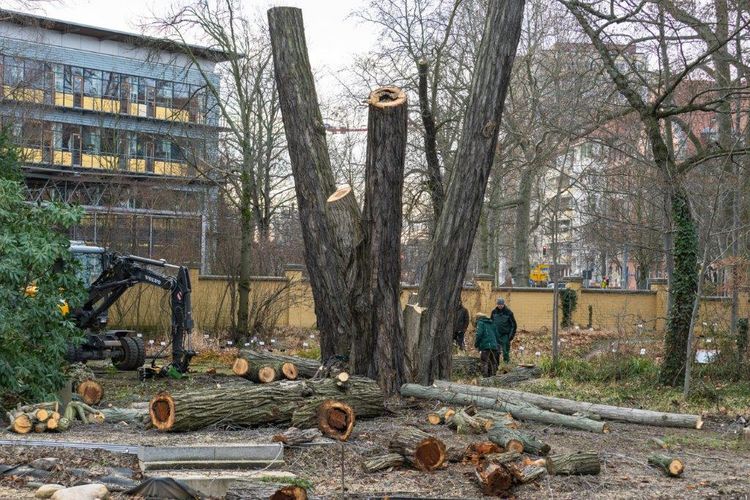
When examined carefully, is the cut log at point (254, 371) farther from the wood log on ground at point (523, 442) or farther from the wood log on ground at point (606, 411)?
the wood log on ground at point (523, 442)

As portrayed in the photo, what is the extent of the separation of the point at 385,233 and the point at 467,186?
223 cm

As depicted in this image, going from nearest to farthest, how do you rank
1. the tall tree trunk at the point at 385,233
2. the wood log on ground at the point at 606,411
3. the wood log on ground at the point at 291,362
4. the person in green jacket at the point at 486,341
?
1. the wood log on ground at the point at 606,411
2. the tall tree trunk at the point at 385,233
3. the wood log on ground at the point at 291,362
4. the person in green jacket at the point at 486,341

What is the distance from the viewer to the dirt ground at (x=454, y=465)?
352 inches

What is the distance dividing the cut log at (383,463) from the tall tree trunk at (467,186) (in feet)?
19.0

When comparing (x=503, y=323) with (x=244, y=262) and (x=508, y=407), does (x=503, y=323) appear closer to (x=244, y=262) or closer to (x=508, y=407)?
(x=508, y=407)

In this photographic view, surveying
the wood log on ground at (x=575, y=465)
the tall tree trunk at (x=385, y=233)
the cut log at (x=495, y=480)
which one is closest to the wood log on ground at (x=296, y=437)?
the cut log at (x=495, y=480)

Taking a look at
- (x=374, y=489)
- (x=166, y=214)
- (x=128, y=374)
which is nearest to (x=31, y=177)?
(x=166, y=214)

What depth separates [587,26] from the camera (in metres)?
17.8

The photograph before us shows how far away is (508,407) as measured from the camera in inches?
525

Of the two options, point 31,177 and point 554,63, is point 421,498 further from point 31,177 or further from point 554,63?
point 31,177

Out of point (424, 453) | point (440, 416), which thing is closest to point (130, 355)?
point (440, 416)

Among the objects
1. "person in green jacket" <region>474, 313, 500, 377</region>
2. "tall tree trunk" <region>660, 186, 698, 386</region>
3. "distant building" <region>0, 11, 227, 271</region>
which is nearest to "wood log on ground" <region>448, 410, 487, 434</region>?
"tall tree trunk" <region>660, 186, 698, 386</region>

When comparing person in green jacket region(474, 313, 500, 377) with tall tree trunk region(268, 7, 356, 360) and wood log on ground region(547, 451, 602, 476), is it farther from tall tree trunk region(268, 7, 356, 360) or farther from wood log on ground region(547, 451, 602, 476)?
wood log on ground region(547, 451, 602, 476)

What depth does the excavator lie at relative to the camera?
2023 centimetres
